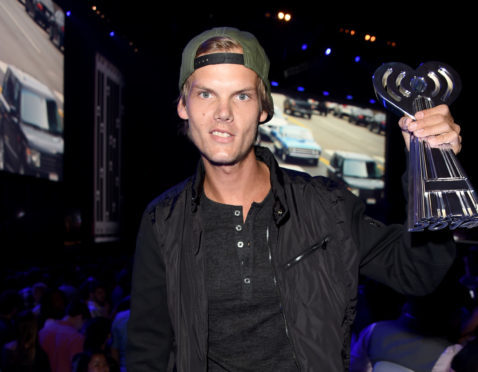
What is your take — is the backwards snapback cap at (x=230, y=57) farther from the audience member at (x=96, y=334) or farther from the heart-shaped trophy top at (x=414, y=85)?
the audience member at (x=96, y=334)

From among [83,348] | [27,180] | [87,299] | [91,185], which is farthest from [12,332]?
[91,185]

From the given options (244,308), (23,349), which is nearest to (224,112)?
(244,308)

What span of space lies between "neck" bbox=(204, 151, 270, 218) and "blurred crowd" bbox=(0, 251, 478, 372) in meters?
1.45

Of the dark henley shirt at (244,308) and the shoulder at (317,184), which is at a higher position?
the shoulder at (317,184)

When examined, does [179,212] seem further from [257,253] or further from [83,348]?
[83,348]

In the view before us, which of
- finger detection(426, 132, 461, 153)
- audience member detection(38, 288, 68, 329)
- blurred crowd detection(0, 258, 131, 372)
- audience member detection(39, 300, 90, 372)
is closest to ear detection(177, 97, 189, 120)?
finger detection(426, 132, 461, 153)

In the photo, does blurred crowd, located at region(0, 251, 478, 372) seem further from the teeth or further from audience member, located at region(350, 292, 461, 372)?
the teeth

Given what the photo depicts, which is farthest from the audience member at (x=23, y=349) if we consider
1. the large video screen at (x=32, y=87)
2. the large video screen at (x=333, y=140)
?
the large video screen at (x=333, y=140)

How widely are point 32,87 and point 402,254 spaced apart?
8.04m

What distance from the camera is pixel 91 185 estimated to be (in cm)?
1102

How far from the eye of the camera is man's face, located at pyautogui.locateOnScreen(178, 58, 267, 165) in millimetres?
1697

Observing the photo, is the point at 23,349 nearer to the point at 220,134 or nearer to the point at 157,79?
the point at 220,134

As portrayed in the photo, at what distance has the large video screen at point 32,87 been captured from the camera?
7227 millimetres

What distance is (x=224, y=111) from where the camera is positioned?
66.1 inches
